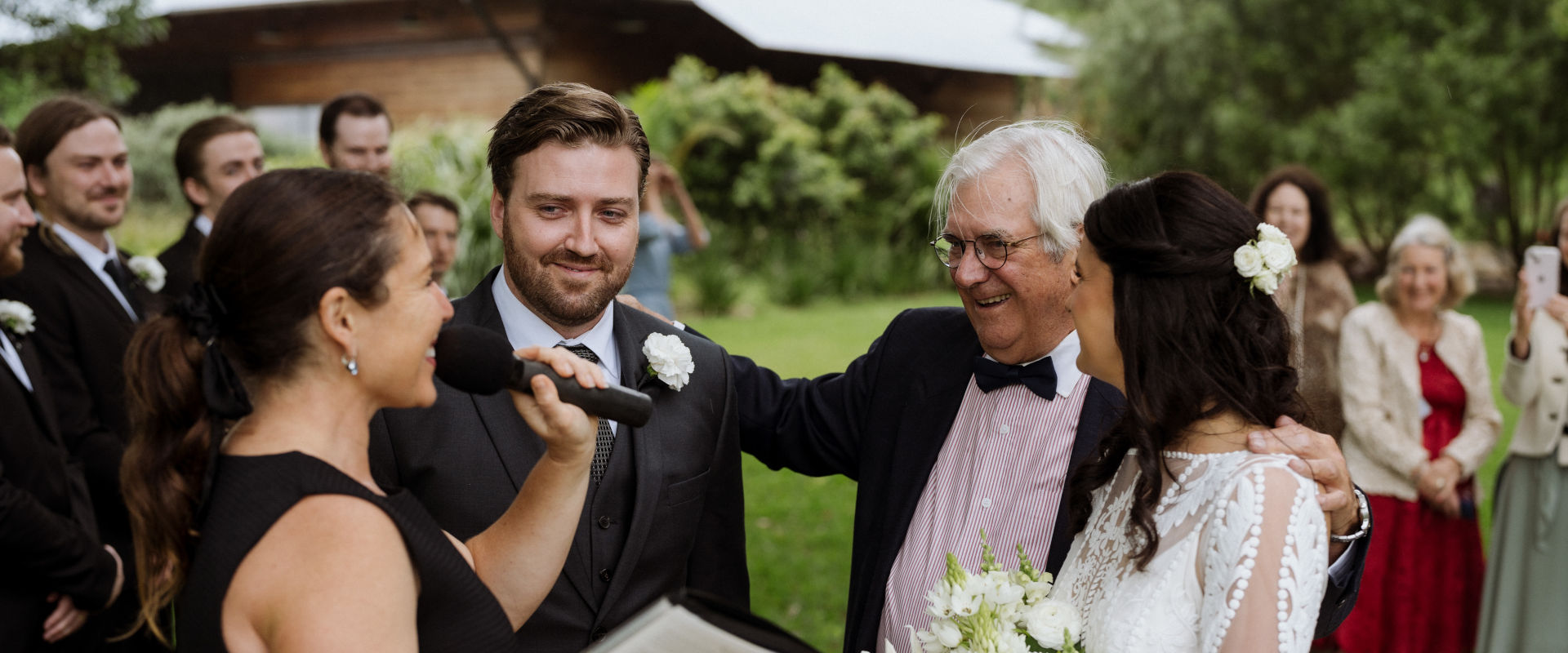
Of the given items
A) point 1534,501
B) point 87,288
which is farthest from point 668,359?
point 1534,501

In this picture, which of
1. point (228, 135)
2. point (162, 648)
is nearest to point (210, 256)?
point (162, 648)

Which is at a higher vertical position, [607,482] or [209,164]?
[209,164]

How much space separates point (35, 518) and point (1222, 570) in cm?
329

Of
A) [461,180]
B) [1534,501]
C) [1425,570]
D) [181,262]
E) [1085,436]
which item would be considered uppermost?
[461,180]

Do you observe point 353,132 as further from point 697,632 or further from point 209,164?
point 697,632

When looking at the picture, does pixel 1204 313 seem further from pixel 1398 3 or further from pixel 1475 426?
pixel 1398 3

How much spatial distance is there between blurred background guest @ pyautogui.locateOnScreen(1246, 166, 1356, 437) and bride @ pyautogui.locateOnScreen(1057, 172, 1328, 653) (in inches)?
167

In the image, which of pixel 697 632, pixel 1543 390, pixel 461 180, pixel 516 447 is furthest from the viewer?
pixel 461 180

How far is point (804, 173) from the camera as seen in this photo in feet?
61.9

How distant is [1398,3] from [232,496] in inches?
831

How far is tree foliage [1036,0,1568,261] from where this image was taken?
58.9 feet

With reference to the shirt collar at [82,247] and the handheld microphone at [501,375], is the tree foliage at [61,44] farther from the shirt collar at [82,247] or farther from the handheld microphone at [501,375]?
the handheld microphone at [501,375]

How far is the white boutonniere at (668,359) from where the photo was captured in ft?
9.27

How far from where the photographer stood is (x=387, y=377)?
1.87 metres
